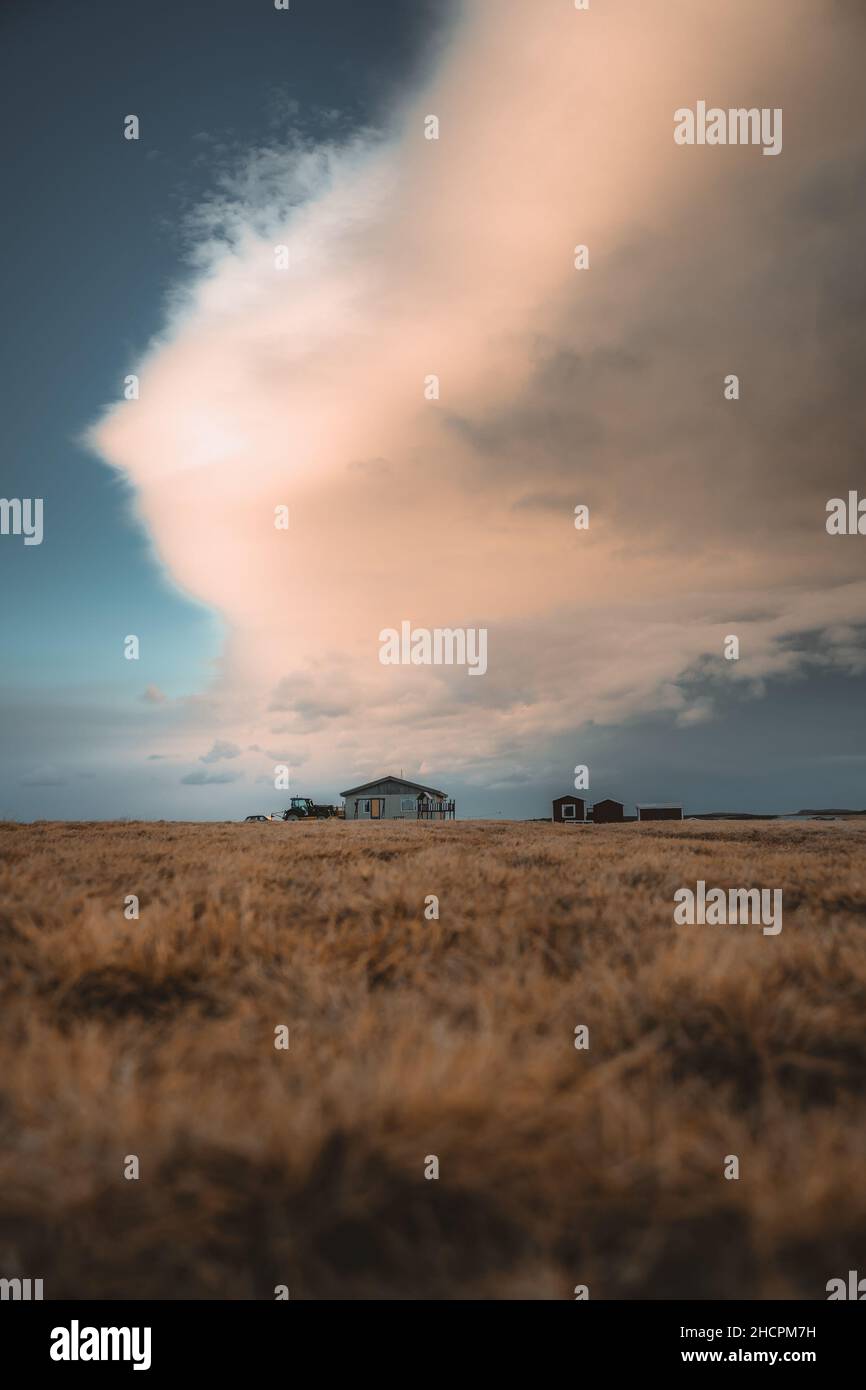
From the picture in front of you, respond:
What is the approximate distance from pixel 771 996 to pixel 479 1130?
211cm

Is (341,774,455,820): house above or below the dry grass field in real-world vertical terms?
above

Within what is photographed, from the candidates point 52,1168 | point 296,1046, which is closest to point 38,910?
point 296,1046

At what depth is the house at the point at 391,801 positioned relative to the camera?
220 feet

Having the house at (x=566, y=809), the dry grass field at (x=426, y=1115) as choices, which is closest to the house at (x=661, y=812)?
the house at (x=566, y=809)

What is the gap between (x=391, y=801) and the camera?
67.6 meters

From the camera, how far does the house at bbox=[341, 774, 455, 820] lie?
66938 millimetres

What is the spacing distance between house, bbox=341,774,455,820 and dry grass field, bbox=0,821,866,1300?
2484 inches

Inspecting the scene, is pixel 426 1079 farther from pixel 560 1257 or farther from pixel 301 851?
pixel 301 851

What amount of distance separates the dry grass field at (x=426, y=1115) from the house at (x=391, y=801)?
63.1 m

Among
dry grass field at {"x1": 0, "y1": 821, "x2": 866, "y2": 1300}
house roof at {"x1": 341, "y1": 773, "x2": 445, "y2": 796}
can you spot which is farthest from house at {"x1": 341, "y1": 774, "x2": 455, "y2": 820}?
dry grass field at {"x1": 0, "y1": 821, "x2": 866, "y2": 1300}

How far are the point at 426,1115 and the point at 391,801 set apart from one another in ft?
218

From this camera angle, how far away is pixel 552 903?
584 centimetres

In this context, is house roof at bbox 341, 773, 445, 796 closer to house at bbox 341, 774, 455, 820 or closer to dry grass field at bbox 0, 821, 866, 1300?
house at bbox 341, 774, 455, 820

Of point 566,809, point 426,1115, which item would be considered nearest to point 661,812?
point 566,809
